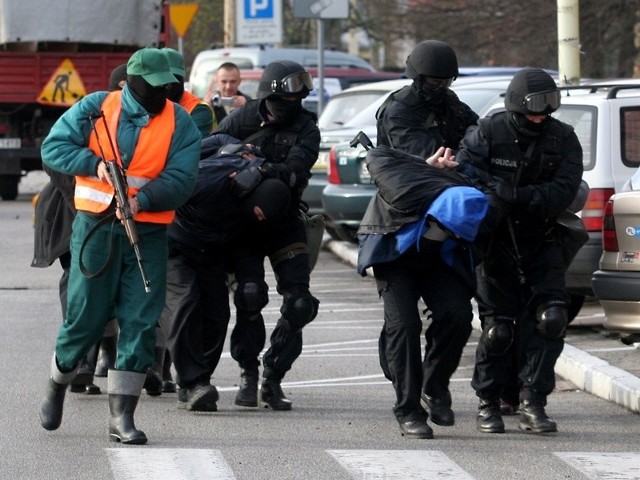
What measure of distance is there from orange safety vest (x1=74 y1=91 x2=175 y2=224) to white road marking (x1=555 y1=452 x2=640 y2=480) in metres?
2.13

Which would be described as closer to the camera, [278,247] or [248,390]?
[278,247]

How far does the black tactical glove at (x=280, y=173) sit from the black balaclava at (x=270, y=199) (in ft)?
0.16

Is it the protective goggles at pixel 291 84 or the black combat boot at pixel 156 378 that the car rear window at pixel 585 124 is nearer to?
the protective goggles at pixel 291 84

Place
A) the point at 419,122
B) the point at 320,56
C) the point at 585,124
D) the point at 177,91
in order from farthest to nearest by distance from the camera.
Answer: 1. the point at 320,56
2. the point at 585,124
3. the point at 177,91
4. the point at 419,122

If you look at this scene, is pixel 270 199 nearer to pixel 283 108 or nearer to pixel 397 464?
pixel 283 108

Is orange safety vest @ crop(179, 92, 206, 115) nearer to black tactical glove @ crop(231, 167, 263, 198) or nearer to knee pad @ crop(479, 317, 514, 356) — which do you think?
black tactical glove @ crop(231, 167, 263, 198)

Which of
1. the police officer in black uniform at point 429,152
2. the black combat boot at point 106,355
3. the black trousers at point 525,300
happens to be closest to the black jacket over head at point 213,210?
the police officer in black uniform at point 429,152

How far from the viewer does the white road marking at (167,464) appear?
22.4 feet

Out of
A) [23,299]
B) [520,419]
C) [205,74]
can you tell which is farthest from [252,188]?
[205,74]

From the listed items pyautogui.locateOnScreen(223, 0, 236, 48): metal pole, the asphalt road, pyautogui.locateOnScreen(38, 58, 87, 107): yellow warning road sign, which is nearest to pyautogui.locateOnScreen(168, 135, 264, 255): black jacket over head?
the asphalt road

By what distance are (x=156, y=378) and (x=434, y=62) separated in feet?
7.68

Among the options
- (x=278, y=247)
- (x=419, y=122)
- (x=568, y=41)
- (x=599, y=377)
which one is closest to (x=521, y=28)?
(x=568, y=41)

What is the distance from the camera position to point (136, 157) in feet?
24.7

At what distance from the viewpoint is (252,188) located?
26.6 feet
